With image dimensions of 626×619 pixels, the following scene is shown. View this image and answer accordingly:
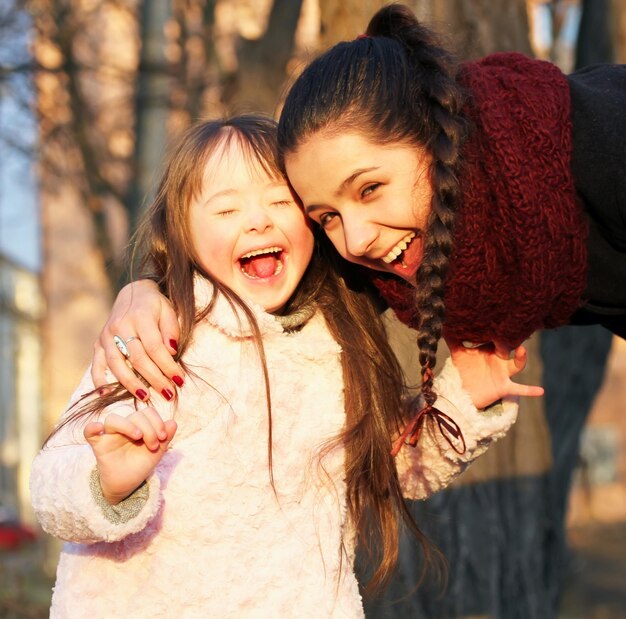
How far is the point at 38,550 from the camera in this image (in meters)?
15.9

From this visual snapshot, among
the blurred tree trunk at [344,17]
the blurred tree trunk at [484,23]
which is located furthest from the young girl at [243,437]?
the blurred tree trunk at [484,23]

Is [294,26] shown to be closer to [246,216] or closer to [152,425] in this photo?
[246,216]

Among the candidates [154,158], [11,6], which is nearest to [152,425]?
[154,158]

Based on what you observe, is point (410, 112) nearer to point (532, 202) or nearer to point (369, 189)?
point (369, 189)

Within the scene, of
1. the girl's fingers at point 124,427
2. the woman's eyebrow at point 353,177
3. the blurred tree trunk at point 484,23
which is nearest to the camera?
the girl's fingers at point 124,427

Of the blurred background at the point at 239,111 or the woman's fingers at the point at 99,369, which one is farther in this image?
the blurred background at the point at 239,111

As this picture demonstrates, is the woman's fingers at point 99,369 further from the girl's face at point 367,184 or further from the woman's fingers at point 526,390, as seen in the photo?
the woman's fingers at point 526,390

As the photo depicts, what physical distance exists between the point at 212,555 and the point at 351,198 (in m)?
0.94

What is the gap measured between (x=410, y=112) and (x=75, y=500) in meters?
1.22

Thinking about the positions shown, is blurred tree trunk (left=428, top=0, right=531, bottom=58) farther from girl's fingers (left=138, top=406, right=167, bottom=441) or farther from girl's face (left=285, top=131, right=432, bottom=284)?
girl's fingers (left=138, top=406, right=167, bottom=441)

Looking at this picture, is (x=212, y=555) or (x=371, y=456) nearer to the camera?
(x=212, y=555)

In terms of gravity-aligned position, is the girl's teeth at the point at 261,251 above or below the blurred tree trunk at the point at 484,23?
below

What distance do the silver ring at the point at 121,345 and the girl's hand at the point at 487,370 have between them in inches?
34.7

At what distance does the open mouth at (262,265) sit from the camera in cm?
291
